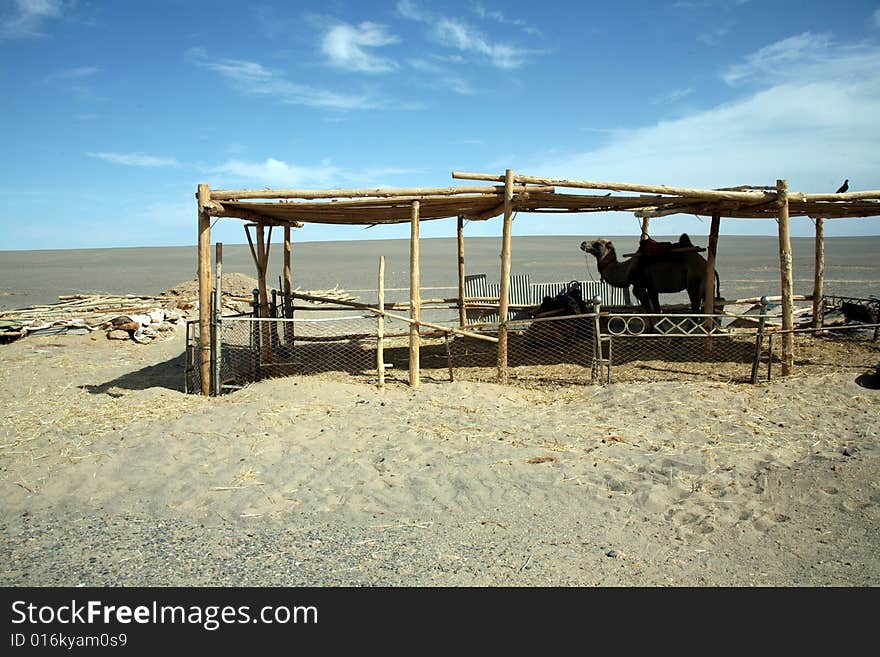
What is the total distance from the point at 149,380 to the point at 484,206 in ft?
20.5

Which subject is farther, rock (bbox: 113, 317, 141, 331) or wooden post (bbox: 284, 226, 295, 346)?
rock (bbox: 113, 317, 141, 331)

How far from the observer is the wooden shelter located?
898cm

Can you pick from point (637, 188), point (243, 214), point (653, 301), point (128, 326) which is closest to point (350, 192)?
point (243, 214)

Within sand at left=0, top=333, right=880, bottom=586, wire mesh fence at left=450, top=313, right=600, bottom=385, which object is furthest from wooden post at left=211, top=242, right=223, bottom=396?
wire mesh fence at left=450, top=313, right=600, bottom=385

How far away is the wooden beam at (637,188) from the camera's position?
9.11m

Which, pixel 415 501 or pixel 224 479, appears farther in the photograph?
pixel 224 479

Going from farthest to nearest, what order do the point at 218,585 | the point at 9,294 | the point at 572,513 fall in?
1. the point at 9,294
2. the point at 572,513
3. the point at 218,585

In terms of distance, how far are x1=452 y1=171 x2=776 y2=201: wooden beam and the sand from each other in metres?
2.87

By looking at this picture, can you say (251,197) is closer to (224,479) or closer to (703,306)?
(224,479)

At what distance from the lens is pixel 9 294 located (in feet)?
95.6

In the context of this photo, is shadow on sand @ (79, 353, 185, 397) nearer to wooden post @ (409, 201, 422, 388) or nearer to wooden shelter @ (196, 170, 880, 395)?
wooden shelter @ (196, 170, 880, 395)
